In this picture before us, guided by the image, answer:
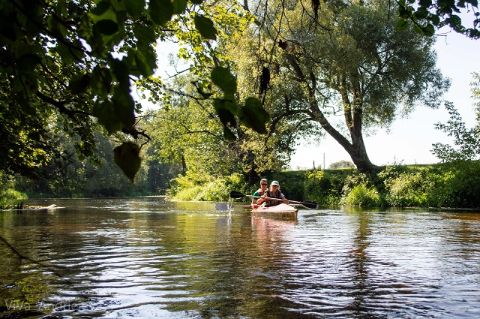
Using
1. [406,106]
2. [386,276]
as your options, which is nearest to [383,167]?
[406,106]

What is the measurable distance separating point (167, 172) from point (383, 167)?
7334cm

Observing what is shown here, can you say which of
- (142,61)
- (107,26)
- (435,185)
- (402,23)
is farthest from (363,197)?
(107,26)

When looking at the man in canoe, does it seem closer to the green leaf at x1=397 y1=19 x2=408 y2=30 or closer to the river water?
the river water

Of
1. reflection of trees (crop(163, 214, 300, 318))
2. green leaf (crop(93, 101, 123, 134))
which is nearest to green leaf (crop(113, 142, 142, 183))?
green leaf (crop(93, 101, 123, 134))

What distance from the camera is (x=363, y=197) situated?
102ft

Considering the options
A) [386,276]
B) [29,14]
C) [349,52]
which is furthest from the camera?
[349,52]

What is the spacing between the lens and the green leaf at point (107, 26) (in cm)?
131

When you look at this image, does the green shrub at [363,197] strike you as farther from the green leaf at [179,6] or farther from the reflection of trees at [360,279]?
the green leaf at [179,6]

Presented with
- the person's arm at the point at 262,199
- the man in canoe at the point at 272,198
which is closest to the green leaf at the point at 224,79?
the man in canoe at the point at 272,198

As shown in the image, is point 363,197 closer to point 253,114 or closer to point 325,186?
point 325,186

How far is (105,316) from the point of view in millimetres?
5352

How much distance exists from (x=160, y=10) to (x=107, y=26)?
0.52 ft

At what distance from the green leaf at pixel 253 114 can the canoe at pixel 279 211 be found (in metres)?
18.4

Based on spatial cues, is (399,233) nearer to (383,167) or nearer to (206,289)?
(206,289)
